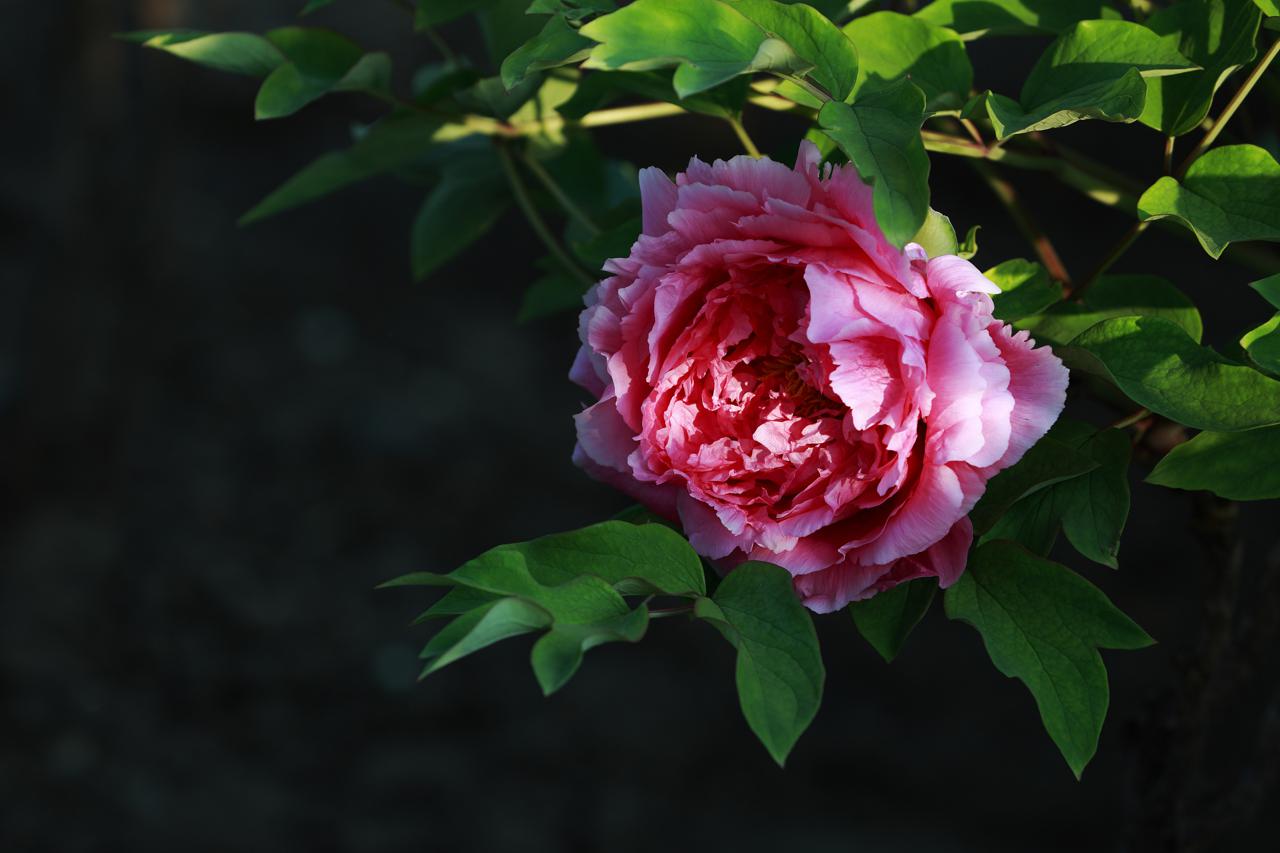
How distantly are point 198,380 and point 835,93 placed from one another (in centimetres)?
184

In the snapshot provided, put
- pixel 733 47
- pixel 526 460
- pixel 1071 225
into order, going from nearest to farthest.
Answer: pixel 733 47 → pixel 1071 225 → pixel 526 460

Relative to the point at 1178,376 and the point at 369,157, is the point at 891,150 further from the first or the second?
the point at 369,157

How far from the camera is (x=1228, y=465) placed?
37 cm

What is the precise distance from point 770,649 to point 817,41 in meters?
0.17

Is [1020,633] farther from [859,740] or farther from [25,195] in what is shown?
[25,195]

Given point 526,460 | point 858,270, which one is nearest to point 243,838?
point 526,460

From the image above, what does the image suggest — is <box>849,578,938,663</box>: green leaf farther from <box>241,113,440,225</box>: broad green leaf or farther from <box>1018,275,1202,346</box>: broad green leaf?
<box>241,113,440,225</box>: broad green leaf

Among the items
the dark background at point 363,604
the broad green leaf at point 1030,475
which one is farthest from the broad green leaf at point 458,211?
the dark background at point 363,604

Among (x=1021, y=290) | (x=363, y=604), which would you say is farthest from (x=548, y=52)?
(x=363, y=604)

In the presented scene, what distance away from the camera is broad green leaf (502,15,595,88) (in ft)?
1.17

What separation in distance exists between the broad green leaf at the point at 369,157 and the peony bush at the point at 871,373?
149mm

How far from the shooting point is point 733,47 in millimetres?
344

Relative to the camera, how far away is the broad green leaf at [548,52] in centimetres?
36

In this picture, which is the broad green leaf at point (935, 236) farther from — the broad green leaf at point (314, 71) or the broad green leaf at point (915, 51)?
the broad green leaf at point (314, 71)
